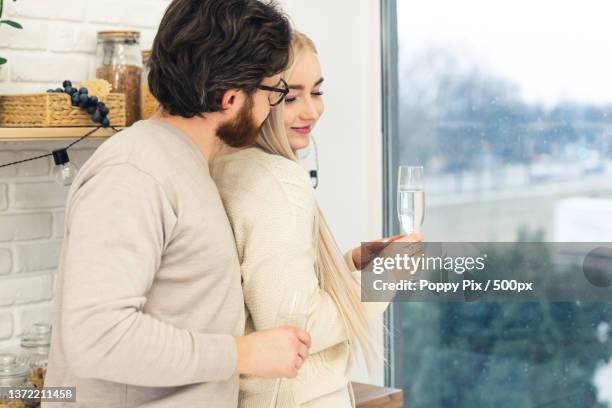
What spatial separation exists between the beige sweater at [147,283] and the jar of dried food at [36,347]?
75 centimetres

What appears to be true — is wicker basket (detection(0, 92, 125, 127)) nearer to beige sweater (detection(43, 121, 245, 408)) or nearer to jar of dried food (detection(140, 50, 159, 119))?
jar of dried food (detection(140, 50, 159, 119))

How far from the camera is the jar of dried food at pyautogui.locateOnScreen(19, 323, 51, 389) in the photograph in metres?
2.13

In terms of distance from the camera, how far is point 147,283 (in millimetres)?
1278

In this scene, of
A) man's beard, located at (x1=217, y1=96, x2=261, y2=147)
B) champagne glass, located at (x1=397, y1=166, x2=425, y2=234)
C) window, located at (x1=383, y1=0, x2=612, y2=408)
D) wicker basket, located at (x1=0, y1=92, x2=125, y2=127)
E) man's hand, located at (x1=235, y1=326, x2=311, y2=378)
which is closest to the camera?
man's hand, located at (x1=235, y1=326, x2=311, y2=378)

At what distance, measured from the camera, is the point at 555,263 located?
2.88m

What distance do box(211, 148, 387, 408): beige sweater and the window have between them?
139 centimetres

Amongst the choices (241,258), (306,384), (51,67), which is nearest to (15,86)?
(51,67)

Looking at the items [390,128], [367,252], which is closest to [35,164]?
[367,252]

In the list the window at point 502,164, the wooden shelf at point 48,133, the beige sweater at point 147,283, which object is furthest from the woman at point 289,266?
the window at point 502,164

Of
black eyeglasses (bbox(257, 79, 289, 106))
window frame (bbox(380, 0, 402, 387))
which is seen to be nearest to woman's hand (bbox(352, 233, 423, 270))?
black eyeglasses (bbox(257, 79, 289, 106))

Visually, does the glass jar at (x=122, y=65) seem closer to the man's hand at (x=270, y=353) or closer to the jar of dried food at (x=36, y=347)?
the jar of dried food at (x=36, y=347)

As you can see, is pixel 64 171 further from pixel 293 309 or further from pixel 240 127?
pixel 293 309

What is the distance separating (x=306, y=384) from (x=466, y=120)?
165 centimetres

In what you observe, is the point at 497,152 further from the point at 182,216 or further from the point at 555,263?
the point at 182,216
